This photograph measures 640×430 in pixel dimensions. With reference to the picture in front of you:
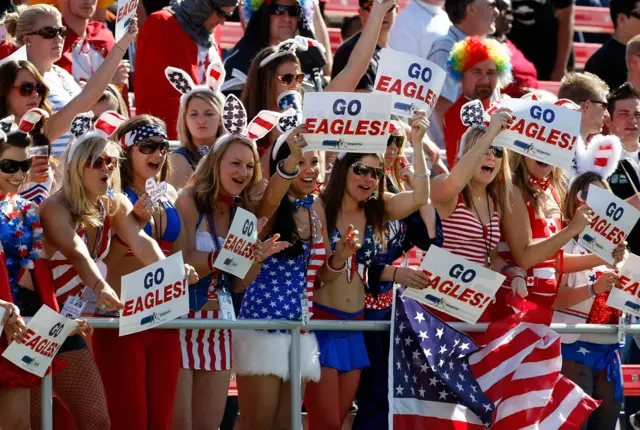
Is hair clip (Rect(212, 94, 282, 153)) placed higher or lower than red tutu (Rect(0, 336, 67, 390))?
higher

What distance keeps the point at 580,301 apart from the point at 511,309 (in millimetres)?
585

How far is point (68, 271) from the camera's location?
6344 millimetres

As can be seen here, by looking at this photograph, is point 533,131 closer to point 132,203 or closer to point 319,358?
point 319,358

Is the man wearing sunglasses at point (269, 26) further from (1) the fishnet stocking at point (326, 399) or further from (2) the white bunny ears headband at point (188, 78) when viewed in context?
(1) the fishnet stocking at point (326, 399)

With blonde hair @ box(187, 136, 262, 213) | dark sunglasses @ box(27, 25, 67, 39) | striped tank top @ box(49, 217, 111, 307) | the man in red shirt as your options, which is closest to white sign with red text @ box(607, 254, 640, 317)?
the man in red shirt

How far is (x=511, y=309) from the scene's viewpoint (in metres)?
7.12

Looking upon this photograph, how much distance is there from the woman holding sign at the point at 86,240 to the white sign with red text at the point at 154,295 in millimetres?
72

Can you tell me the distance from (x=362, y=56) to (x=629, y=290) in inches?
76.4

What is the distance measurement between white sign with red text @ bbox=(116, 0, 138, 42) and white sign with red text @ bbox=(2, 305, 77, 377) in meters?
1.91

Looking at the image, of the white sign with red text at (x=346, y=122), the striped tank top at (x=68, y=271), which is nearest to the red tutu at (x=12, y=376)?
the striped tank top at (x=68, y=271)

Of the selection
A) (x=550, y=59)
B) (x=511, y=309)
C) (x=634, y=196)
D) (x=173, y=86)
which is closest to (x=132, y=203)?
(x=173, y=86)

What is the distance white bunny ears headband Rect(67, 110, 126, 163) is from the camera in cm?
638

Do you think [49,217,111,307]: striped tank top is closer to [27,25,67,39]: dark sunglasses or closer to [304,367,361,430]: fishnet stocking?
[304,367,361,430]: fishnet stocking

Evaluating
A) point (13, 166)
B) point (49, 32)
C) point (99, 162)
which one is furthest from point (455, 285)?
point (49, 32)
